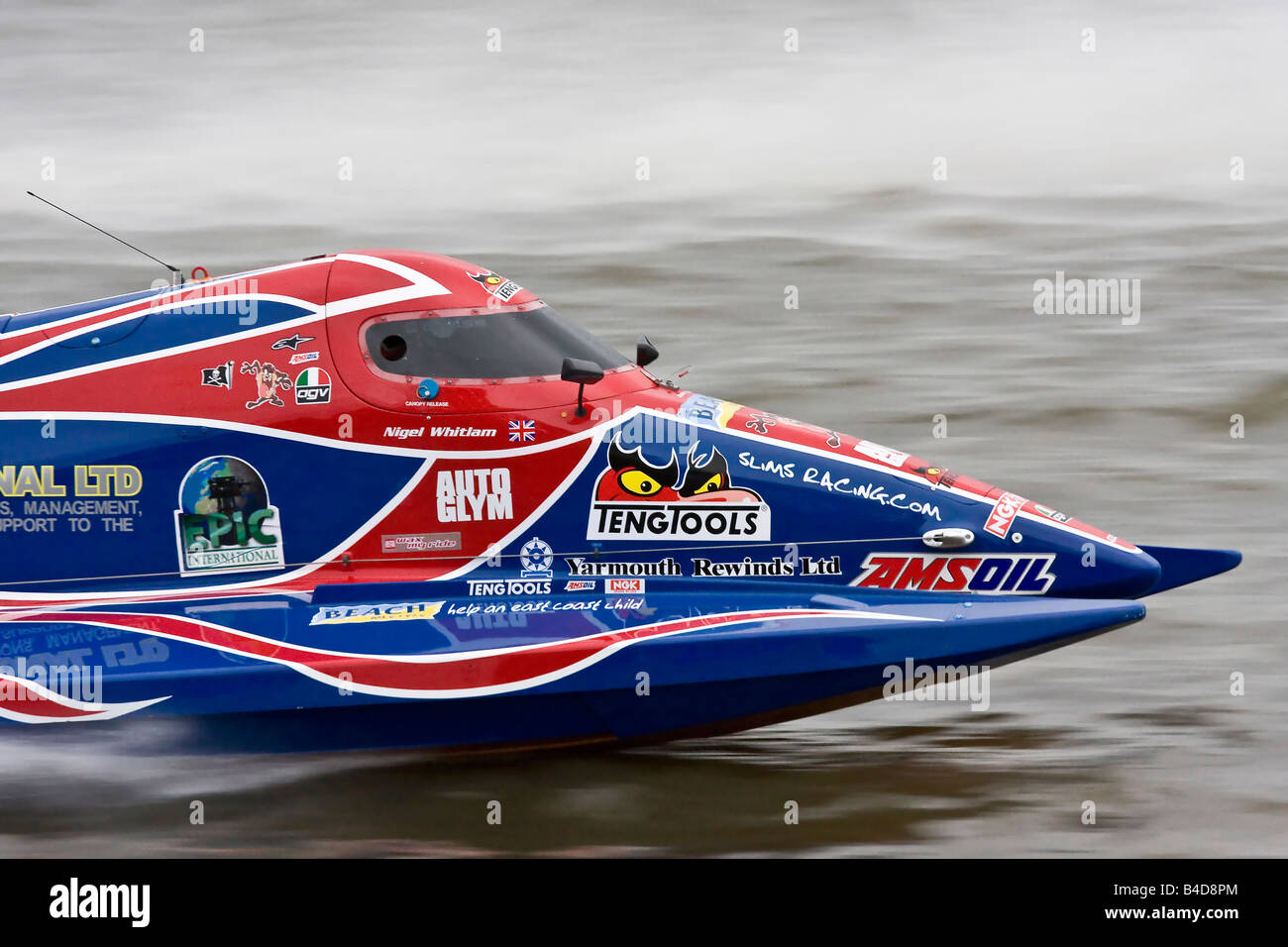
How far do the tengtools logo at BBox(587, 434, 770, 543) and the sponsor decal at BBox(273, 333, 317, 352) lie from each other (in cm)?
136

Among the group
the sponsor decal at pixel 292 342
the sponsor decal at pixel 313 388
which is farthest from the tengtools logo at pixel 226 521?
the sponsor decal at pixel 292 342

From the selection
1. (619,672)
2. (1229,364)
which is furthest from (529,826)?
(1229,364)

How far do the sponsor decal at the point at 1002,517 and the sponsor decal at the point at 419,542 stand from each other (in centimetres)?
221

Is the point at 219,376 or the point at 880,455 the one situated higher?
the point at 219,376

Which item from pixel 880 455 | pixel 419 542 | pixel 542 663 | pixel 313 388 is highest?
pixel 313 388

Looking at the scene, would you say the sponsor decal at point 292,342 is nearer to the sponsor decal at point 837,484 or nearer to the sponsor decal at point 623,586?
Result: the sponsor decal at point 623,586

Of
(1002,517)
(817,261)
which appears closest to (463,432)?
(1002,517)

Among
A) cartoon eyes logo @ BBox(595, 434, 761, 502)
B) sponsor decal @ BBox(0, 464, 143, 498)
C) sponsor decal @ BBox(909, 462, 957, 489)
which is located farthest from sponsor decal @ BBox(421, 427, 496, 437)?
sponsor decal @ BBox(909, 462, 957, 489)

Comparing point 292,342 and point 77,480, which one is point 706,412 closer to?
point 292,342

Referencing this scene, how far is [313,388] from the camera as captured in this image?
5953 millimetres

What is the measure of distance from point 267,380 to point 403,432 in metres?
0.62

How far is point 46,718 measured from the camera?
544 cm

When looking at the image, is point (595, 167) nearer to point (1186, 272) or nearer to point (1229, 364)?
point (1186, 272)

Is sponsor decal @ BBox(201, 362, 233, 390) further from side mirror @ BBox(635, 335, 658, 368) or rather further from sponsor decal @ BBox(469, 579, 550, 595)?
side mirror @ BBox(635, 335, 658, 368)
